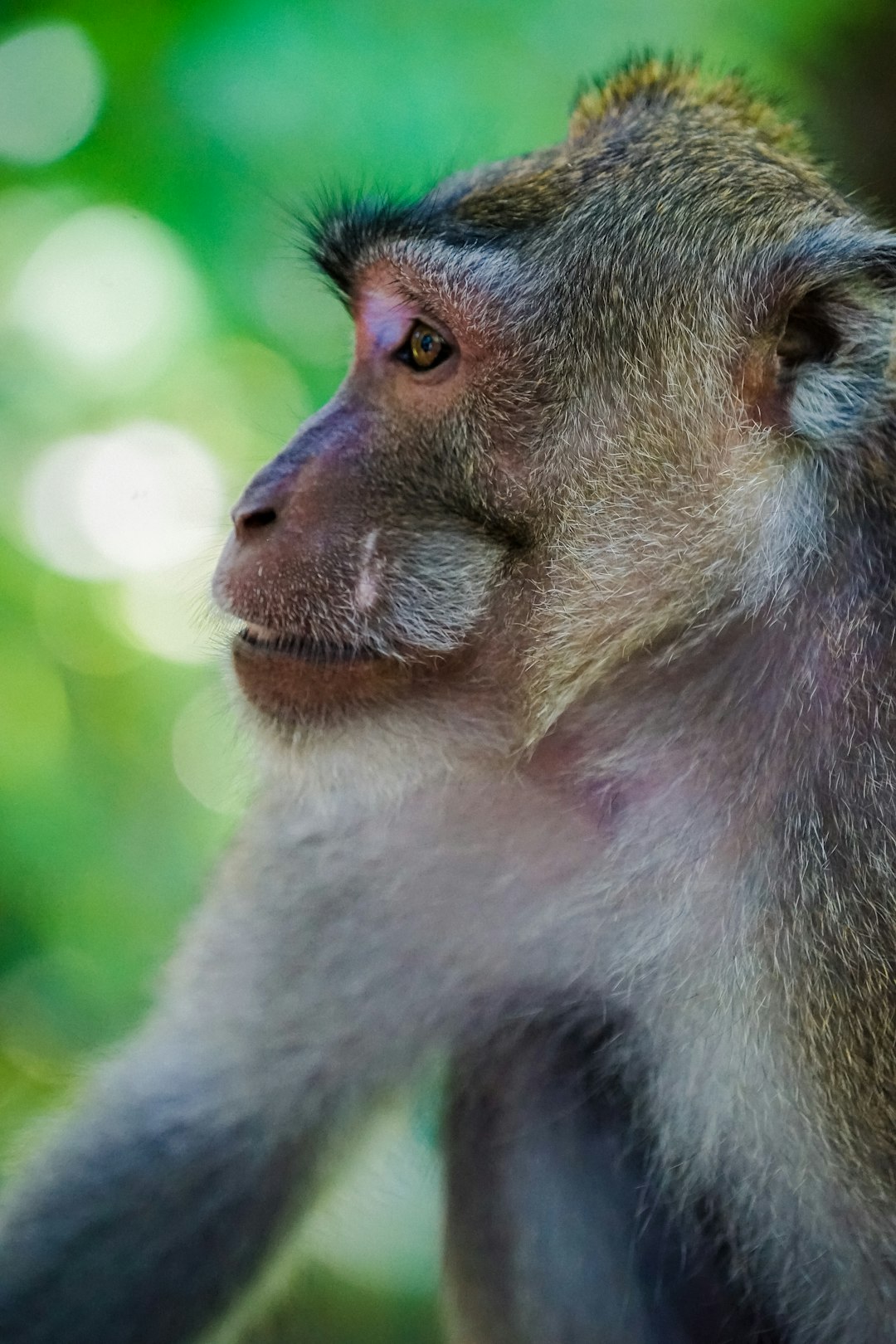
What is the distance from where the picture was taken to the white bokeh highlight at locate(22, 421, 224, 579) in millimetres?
2049

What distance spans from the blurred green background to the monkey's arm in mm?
151

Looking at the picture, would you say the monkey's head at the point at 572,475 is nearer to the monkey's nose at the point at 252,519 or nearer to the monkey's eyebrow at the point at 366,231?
the monkey's nose at the point at 252,519

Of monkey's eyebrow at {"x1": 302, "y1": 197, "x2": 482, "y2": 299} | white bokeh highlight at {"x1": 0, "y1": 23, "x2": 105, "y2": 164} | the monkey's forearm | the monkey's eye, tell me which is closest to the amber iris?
the monkey's eye

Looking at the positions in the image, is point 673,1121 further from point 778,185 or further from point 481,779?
point 778,185

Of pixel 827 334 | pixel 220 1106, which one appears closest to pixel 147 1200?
pixel 220 1106

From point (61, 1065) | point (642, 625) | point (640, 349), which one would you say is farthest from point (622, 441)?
point (61, 1065)

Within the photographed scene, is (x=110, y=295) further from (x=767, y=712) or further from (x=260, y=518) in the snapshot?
(x=767, y=712)

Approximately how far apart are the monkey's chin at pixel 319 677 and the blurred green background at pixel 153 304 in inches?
19.9

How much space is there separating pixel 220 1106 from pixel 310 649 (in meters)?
0.83

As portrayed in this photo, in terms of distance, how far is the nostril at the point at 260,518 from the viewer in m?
1.61

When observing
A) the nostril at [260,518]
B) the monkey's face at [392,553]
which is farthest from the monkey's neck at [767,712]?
the nostril at [260,518]

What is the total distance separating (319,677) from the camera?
1623 mm

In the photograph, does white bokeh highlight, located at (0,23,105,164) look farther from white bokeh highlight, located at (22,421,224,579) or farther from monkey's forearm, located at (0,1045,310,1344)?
monkey's forearm, located at (0,1045,310,1344)

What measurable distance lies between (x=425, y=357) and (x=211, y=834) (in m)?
1.03
